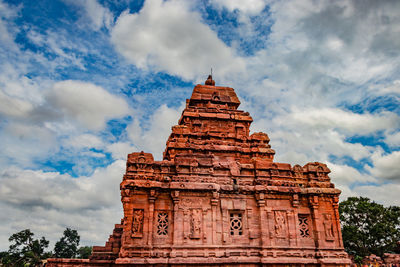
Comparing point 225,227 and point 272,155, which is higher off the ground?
point 272,155

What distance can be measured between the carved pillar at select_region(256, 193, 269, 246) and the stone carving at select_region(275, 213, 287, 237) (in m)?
0.61

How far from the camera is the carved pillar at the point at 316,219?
54.9 ft

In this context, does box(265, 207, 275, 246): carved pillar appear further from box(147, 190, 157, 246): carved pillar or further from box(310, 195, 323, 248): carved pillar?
box(147, 190, 157, 246): carved pillar

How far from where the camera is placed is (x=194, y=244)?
1538 cm

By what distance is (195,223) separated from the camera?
15.7m

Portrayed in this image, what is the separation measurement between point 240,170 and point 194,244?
5043 mm

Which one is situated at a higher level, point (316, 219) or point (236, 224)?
point (316, 219)

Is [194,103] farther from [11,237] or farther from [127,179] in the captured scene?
[11,237]

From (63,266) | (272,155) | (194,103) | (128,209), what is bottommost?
(63,266)

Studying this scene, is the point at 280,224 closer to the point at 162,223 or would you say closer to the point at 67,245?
the point at 162,223

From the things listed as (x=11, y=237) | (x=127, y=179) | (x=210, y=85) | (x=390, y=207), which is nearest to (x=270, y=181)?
(x=127, y=179)

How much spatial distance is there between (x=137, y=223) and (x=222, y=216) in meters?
4.55

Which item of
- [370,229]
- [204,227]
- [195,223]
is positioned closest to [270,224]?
[204,227]

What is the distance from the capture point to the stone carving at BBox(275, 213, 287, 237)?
54.1 ft
